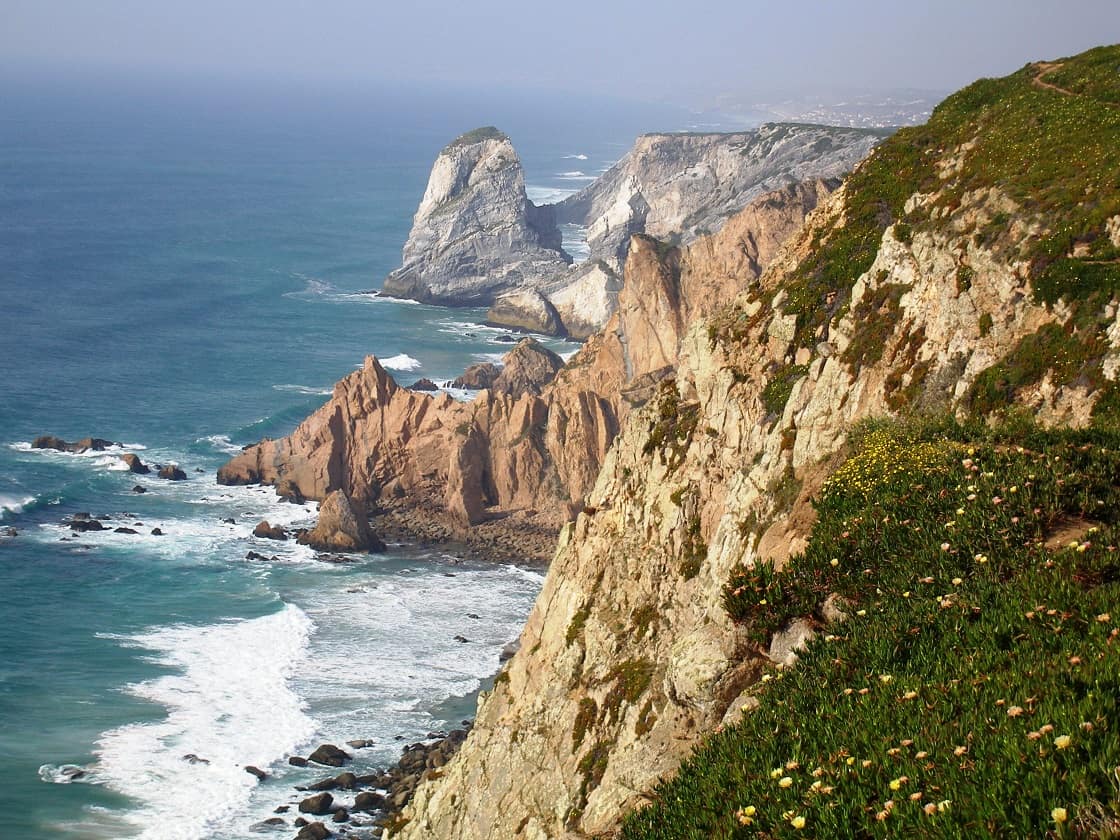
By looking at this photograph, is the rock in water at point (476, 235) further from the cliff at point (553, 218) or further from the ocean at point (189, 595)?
the ocean at point (189, 595)

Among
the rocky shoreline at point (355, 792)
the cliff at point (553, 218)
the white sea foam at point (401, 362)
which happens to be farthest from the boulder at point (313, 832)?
the cliff at point (553, 218)

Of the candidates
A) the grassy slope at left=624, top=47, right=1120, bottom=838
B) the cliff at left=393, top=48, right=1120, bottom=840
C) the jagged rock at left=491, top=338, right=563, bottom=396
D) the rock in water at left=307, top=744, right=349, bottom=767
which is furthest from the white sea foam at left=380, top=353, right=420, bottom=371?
the grassy slope at left=624, top=47, right=1120, bottom=838

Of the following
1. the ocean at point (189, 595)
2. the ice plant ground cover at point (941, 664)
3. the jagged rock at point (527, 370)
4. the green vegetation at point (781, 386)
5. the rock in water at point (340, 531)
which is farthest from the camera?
the jagged rock at point (527, 370)

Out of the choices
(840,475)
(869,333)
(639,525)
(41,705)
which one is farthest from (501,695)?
(41,705)

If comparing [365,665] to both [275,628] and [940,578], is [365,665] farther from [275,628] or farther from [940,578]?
[940,578]

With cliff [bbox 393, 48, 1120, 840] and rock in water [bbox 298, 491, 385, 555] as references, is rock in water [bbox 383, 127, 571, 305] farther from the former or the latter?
cliff [bbox 393, 48, 1120, 840]

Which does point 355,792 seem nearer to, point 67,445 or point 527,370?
point 67,445
